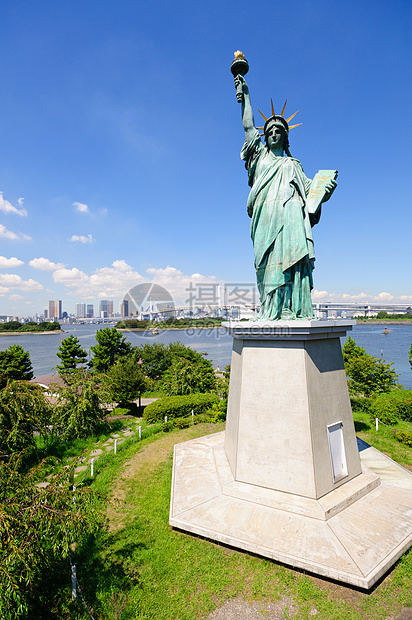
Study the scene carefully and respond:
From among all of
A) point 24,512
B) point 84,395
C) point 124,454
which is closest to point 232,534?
point 24,512

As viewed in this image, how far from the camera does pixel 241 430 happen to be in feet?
21.9

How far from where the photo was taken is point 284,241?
6.86 metres

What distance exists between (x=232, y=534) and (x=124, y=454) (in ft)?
18.6

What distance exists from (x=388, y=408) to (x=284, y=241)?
34.3ft

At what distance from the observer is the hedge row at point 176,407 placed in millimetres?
13875

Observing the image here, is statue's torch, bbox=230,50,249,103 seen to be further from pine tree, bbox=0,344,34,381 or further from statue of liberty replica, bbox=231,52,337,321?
pine tree, bbox=0,344,34,381

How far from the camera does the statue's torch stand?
7285 millimetres

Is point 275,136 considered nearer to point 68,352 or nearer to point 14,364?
point 14,364

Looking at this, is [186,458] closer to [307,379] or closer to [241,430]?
[241,430]

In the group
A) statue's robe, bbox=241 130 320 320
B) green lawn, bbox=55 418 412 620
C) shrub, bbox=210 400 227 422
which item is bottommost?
shrub, bbox=210 400 227 422

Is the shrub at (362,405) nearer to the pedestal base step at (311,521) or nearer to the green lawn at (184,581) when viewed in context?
the pedestal base step at (311,521)

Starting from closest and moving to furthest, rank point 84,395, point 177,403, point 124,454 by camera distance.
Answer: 1. point 124,454
2. point 84,395
3. point 177,403

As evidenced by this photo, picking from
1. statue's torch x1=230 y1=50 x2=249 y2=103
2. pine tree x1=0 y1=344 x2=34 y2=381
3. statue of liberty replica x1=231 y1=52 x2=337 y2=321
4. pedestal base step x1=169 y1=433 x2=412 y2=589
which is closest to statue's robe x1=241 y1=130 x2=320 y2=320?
statue of liberty replica x1=231 y1=52 x2=337 y2=321

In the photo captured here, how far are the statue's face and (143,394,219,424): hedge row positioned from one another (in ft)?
36.9
